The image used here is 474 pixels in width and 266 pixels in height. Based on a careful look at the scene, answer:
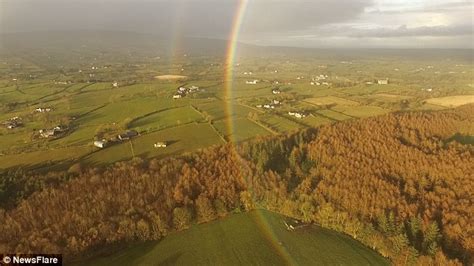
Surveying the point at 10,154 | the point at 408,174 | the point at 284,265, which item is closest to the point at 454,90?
the point at 408,174

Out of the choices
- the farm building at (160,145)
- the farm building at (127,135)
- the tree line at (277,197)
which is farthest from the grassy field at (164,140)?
the tree line at (277,197)

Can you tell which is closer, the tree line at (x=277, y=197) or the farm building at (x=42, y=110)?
the tree line at (x=277, y=197)

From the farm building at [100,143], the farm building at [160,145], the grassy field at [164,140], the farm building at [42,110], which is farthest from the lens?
the farm building at [42,110]

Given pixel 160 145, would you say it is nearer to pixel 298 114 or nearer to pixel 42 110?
pixel 298 114

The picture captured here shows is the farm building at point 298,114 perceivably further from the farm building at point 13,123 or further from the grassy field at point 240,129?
the farm building at point 13,123

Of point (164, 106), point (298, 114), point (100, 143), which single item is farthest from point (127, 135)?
point (298, 114)

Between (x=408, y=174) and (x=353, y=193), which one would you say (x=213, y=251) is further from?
(x=408, y=174)

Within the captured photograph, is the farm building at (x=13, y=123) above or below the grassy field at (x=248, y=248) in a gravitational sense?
above

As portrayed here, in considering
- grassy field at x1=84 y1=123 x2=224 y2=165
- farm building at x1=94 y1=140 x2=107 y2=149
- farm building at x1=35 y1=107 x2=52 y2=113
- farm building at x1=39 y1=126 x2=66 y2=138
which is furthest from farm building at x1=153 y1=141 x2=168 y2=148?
farm building at x1=35 y1=107 x2=52 y2=113

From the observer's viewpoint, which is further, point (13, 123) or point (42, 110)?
point (42, 110)
